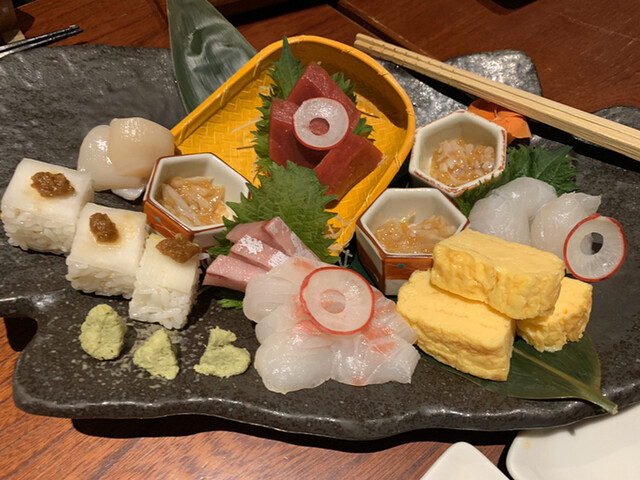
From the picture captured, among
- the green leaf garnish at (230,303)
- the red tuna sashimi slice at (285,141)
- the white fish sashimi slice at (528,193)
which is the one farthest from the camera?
the red tuna sashimi slice at (285,141)

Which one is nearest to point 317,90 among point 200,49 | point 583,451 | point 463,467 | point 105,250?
point 200,49

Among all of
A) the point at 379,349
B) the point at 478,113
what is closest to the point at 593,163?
the point at 478,113

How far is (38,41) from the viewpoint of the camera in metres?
3.18

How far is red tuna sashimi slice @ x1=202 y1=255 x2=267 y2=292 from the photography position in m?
2.13

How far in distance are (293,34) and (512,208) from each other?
87.9 inches

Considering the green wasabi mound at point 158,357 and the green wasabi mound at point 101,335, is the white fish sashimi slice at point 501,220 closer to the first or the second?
the green wasabi mound at point 158,357

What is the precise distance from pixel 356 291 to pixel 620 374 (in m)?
1.13

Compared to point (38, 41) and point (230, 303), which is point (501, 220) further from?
point (38, 41)

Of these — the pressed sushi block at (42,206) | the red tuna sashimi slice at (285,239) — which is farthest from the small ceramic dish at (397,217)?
the pressed sushi block at (42,206)

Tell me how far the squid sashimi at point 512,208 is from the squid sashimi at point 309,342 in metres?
0.65

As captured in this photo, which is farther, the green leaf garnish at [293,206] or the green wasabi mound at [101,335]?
the green leaf garnish at [293,206]

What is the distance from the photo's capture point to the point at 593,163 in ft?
9.18

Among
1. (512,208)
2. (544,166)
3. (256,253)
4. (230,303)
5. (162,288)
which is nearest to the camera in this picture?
(162,288)

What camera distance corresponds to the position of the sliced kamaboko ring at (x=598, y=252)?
2273 millimetres
